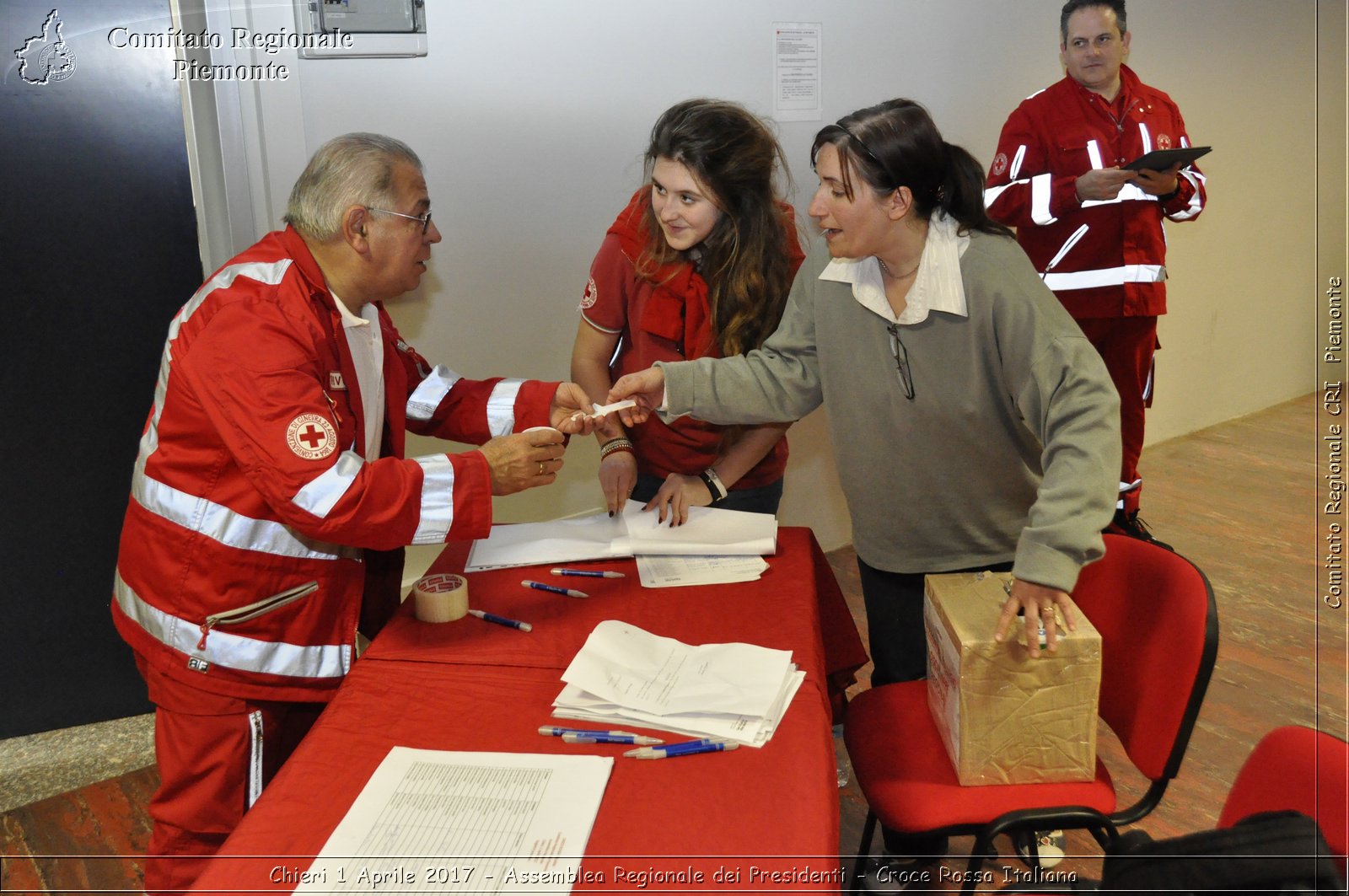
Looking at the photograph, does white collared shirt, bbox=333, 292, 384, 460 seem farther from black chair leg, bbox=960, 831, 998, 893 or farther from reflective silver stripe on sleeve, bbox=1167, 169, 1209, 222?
reflective silver stripe on sleeve, bbox=1167, 169, 1209, 222

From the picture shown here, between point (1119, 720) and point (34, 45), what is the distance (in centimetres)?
291

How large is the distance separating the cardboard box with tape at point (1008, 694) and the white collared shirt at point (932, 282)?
503 mm

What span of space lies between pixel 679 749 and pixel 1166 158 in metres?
2.89

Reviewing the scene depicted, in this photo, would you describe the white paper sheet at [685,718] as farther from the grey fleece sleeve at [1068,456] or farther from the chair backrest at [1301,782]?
the chair backrest at [1301,782]

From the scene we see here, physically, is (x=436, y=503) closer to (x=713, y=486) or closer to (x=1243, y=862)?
(x=713, y=486)

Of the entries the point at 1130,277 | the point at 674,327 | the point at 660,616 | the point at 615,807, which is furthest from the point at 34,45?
the point at 1130,277

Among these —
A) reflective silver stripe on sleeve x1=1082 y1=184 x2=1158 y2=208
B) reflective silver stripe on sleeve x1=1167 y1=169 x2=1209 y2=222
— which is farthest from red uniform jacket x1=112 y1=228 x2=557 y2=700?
reflective silver stripe on sleeve x1=1167 y1=169 x2=1209 y2=222

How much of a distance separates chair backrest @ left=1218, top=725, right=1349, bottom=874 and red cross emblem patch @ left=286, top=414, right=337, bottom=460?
1459mm

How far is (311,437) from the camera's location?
168 cm

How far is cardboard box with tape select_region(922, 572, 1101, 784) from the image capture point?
1.62 meters

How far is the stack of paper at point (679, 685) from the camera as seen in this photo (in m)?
1.50

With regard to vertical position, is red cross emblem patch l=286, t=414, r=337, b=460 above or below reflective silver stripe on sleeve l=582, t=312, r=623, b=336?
below

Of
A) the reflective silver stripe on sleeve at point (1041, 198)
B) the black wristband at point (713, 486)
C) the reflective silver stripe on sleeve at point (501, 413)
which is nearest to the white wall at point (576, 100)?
the reflective silver stripe on sleeve at point (1041, 198)

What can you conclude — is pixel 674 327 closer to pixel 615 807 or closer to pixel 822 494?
pixel 615 807
